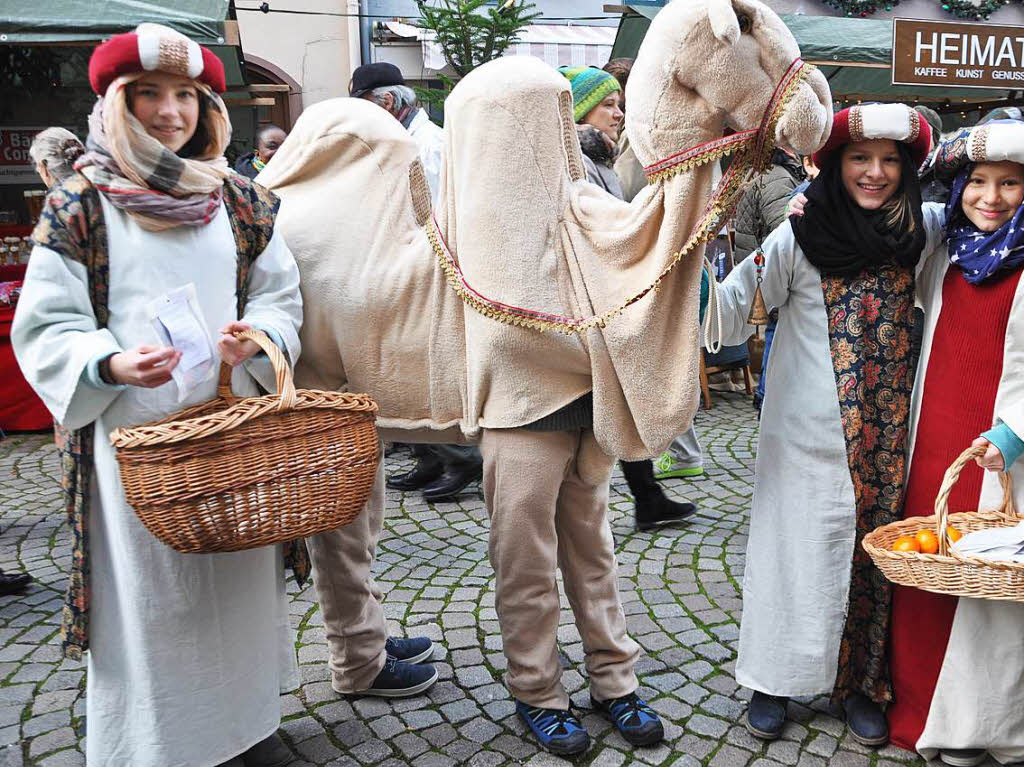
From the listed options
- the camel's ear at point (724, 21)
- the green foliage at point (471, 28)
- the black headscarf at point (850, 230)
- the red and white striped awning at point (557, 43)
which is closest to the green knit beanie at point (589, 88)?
Result: the black headscarf at point (850, 230)

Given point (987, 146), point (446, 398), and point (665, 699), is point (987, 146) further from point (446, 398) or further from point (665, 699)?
point (665, 699)

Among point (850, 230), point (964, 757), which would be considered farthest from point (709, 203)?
point (964, 757)

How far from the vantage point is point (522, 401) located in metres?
2.43

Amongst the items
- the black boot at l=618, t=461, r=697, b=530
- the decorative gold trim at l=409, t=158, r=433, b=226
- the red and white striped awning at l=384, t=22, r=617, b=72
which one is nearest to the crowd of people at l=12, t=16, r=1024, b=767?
the decorative gold trim at l=409, t=158, r=433, b=226

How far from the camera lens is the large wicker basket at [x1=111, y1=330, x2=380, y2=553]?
205cm

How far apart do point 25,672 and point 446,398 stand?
214 centimetres

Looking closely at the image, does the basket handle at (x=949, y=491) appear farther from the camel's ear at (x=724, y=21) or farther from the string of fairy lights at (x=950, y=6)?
the string of fairy lights at (x=950, y=6)

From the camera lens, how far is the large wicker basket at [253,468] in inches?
80.8

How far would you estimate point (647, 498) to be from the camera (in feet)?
15.5

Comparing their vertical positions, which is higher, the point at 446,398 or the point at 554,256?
the point at 554,256

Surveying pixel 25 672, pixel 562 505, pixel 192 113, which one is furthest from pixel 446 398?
pixel 25 672

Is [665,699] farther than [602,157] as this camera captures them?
No

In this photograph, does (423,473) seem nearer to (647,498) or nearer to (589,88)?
(647,498)

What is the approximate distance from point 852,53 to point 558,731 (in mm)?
7510
